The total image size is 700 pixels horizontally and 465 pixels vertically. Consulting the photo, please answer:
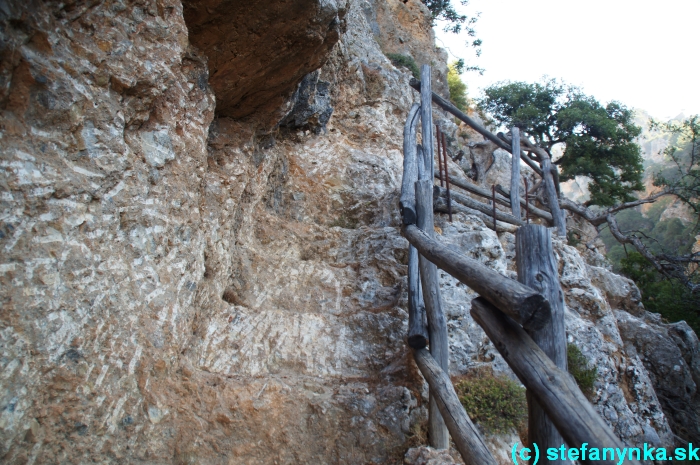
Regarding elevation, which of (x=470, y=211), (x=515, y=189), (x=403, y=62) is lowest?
(x=470, y=211)

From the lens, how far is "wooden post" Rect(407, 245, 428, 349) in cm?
418

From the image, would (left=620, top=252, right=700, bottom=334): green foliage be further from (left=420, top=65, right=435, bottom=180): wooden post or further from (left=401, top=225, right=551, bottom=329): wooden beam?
(left=401, top=225, right=551, bottom=329): wooden beam

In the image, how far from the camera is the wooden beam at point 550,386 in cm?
173

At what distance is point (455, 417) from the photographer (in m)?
3.13

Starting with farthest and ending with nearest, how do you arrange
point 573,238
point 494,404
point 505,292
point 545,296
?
point 573,238, point 494,404, point 545,296, point 505,292

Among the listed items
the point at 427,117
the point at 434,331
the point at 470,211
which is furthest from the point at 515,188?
the point at 434,331

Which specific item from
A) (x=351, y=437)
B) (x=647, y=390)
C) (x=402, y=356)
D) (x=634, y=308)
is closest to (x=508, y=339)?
(x=351, y=437)

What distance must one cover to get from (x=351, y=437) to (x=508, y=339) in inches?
80.2

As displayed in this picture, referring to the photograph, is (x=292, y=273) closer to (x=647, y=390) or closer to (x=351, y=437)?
(x=351, y=437)

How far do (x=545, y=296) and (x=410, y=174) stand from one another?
3.26m

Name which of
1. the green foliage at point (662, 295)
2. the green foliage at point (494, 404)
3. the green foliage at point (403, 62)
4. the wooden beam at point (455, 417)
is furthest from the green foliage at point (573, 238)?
the wooden beam at point (455, 417)

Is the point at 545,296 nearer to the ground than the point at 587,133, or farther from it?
nearer to the ground

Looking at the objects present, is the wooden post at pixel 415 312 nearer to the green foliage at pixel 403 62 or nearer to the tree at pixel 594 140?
the tree at pixel 594 140

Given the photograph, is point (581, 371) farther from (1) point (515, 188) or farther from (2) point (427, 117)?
(2) point (427, 117)
